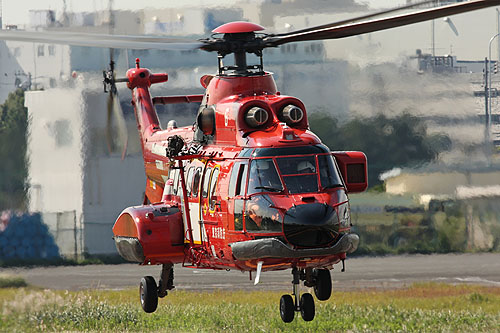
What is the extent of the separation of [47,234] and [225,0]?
286 inches

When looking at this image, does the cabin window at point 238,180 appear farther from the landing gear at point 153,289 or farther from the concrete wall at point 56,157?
the concrete wall at point 56,157

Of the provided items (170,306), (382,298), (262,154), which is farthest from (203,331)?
(262,154)

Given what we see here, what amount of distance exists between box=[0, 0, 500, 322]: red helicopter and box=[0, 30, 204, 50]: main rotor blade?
0.02 metres

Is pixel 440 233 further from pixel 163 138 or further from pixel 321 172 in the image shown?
pixel 321 172

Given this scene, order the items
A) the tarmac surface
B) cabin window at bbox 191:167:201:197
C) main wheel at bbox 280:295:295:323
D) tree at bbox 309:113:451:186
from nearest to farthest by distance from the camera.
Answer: main wheel at bbox 280:295:295:323 → cabin window at bbox 191:167:201:197 → the tarmac surface → tree at bbox 309:113:451:186

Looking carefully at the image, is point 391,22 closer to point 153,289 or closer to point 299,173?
point 299,173

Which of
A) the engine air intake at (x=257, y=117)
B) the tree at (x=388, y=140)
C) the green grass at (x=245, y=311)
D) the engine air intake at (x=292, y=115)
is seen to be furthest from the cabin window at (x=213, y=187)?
the tree at (x=388, y=140)

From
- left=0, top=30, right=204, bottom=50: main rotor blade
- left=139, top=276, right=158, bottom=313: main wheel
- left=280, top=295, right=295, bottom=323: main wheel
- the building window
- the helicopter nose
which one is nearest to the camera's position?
the helicopter nose

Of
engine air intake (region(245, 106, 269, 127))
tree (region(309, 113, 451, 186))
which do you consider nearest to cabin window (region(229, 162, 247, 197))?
engine air intake (region(245, 106, 269, 127))

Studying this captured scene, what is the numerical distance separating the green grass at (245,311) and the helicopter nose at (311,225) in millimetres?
6378

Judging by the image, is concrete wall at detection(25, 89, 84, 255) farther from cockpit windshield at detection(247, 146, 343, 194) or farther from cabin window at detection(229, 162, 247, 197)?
cockpit windshield at detection(247, 146, 343, 194)

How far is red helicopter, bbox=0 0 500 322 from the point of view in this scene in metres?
16.1

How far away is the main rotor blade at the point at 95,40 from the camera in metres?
16.3

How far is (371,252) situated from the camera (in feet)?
93.4
